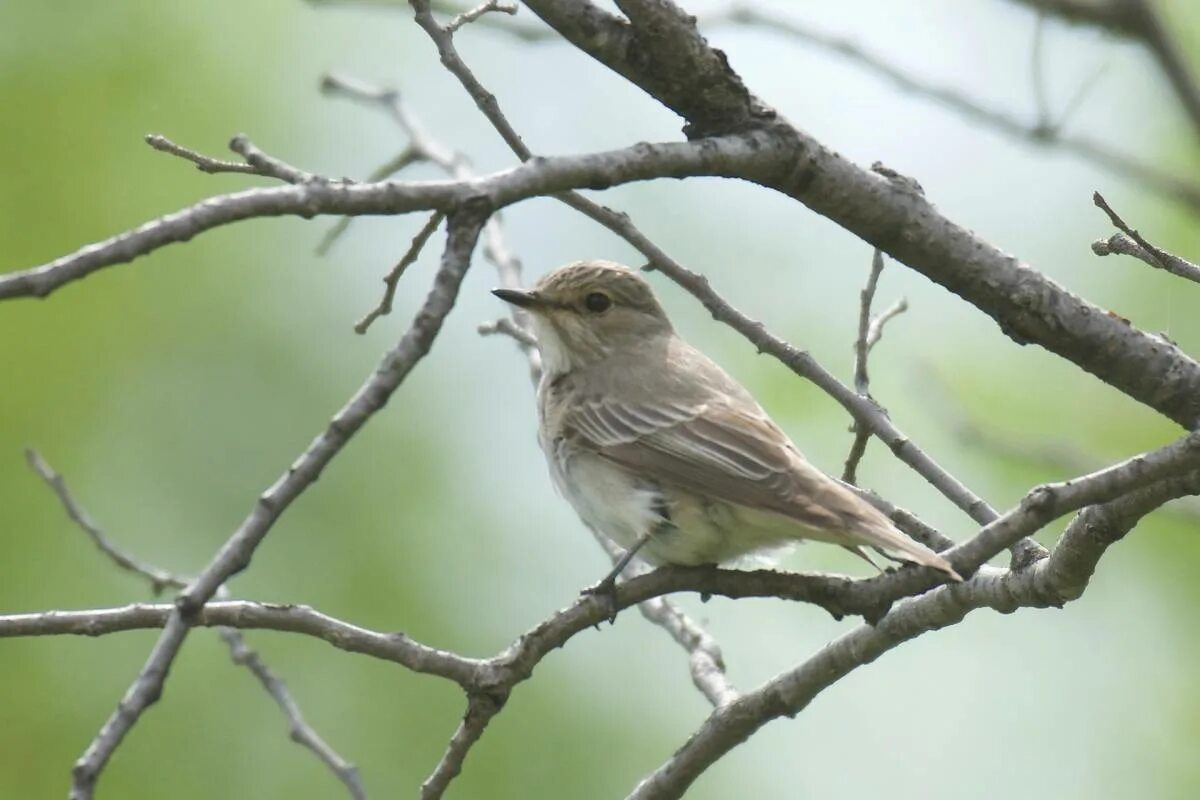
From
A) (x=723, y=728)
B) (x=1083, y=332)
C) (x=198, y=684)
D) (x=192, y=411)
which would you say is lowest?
(x=198, y=684)

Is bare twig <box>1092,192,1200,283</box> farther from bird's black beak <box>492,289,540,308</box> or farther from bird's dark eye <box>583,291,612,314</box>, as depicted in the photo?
bird's dark eye <box>583,291,612,314</box>

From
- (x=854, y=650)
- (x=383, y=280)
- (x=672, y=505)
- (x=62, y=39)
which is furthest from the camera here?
(x=62, y=39)

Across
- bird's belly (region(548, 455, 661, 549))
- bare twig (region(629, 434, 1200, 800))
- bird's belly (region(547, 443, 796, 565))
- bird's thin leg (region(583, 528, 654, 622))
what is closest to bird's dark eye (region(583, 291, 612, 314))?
bird's belly (region(548, 455, 661, 549))

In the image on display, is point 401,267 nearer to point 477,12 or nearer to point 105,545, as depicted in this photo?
point 477,12

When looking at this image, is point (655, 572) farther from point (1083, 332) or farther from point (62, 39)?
point (62, 39)

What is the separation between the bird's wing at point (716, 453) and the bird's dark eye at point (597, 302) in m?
0.67

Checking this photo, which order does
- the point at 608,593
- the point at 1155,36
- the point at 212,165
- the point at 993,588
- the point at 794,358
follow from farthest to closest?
1. the point at 1155,36
2. the point at 794,358
3. the point at 608,593
4. the point at 993,588
5. the point at 212,165

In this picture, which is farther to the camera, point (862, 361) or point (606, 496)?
point (606, 496)

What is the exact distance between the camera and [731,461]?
15.6 ft

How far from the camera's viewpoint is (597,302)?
6039mm

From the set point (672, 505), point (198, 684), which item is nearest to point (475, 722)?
point (672, 505)

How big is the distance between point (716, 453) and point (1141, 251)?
176cm

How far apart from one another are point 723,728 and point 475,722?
86 cm

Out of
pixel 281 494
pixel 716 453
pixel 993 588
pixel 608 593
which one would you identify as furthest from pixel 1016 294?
pixel 281 494
